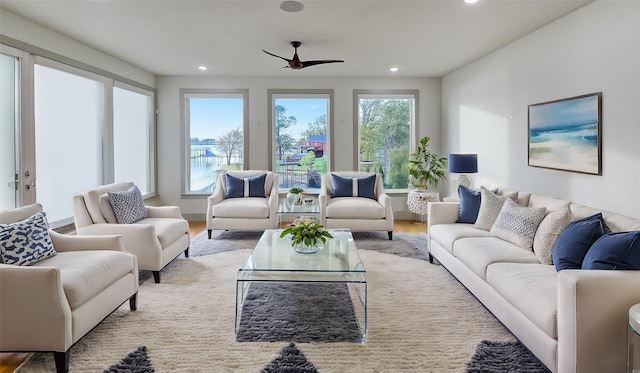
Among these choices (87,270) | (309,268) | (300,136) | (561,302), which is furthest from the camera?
(300,136)

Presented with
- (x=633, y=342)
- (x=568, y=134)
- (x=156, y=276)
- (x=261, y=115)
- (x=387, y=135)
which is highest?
(x=261, y=115)

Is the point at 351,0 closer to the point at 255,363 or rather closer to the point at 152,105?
the point at 255,363

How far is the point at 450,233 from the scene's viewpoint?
3834 millimetres

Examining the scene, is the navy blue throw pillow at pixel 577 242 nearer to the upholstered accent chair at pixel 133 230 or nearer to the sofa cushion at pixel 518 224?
the sofa cushion at pixel 518 224

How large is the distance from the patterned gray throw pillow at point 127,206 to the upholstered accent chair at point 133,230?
0.11 feet

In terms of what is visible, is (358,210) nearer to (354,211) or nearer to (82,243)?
(354,211)

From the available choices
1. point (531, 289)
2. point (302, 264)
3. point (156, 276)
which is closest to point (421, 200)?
point (302, 264)

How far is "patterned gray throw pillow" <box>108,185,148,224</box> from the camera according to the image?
3994 millimetres

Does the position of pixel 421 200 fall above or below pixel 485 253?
above

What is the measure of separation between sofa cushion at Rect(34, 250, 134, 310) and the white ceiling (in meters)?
2.22

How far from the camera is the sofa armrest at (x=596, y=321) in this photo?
1.92m

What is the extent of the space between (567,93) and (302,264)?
3015 mm

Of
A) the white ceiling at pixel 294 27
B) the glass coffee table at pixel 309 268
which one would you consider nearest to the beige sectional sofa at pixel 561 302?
the glass coffee table at pixel 309 268

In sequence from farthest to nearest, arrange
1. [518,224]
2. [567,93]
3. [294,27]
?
[294,27]
[567,93]
[518,224]
